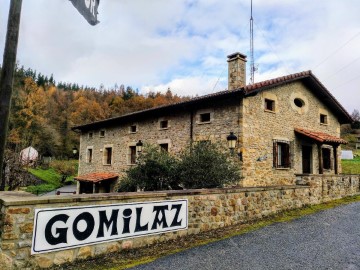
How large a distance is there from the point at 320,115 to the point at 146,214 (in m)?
13.6

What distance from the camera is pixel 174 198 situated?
578 centimetres

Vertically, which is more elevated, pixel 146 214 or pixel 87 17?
pixel 87 17

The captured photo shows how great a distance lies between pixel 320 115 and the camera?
51.6ft

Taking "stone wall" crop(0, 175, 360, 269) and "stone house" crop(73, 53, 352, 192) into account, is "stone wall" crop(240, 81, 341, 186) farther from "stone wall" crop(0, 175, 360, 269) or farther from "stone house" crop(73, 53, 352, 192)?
"stone wall" crop(0, 175, 360, 269)

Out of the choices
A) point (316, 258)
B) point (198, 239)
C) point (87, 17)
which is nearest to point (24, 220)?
point (87, 17)

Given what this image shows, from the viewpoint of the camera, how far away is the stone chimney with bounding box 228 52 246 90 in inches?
539

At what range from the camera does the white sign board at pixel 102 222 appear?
4.19 meters

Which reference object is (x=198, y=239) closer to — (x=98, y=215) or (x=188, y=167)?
(x=98, y=215)

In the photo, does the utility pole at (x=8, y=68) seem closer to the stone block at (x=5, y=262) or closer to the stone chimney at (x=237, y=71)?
the stone block at (x=5, y=262)

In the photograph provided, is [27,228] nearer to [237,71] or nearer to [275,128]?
[275,128]

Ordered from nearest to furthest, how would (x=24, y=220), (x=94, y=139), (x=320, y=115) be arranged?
1. (x=24, y=220)
2. (x=320, y=115)
3. (x=94, y=139)

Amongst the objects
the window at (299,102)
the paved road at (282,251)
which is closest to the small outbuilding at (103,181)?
the window at (299,102)

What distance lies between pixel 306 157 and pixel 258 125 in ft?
13.5

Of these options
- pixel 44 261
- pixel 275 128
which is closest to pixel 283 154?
pixel 275 128
